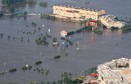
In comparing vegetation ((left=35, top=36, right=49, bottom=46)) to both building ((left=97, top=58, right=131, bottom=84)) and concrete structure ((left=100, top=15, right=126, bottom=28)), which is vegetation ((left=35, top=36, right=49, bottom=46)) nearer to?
building ((left=97, top=58, right=131, bottom=84))

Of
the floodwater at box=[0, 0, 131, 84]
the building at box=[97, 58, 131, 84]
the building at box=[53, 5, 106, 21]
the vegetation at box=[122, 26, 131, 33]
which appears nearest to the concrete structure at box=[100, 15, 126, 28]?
the vegetation at box=[122, 26, 131, 33]

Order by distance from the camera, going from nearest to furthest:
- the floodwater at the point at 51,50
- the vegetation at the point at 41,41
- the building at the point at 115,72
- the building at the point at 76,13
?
the building at the point at 115,72 → the floodwater at the point at 51,50 → the vegetation at the point at 41,41 → the building at the point at 76,13

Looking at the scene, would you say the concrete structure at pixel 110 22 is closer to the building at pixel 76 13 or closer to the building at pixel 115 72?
the building at pixel 76 13

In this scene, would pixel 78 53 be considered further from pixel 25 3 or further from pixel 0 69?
pixel 25 3

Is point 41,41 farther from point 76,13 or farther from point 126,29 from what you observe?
point 76,13

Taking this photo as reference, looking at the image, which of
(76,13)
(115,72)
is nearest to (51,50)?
(115,72)

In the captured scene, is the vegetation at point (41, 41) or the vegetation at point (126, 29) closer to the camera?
Answer: the vegetation at point (41, 41)

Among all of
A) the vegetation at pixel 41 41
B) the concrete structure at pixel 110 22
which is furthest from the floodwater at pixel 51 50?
the concrete structure at pixel 110 22
